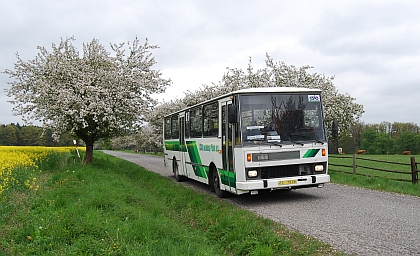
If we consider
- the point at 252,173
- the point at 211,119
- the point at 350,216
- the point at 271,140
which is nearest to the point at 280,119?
the point at 271,140

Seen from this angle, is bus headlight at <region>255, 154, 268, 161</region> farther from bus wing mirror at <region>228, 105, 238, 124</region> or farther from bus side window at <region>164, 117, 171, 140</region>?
bus side window at <region>164, 117, 171, 140</region>

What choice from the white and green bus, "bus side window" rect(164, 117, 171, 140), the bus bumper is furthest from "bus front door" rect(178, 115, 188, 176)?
the bus bumper

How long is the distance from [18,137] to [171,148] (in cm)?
4449

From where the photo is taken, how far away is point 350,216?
843 cm

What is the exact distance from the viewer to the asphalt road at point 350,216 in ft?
20.7

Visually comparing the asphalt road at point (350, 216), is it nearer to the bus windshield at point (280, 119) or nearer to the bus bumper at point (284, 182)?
the bus bumper at point (284, 182)

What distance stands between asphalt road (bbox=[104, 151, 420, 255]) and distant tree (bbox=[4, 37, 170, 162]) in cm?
915

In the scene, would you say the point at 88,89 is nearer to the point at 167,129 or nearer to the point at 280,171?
the point at 167,129

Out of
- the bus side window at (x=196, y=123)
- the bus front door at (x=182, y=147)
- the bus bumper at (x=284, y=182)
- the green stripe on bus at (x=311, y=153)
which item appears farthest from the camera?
the bus front door at (x=182, y=147)

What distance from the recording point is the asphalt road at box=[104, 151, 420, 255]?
6309mm

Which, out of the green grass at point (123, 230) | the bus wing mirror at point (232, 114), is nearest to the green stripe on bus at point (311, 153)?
the bus wing mirror at point (232, 114)

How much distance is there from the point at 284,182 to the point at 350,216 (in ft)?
7.09

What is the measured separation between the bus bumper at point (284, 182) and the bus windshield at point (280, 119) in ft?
3.26

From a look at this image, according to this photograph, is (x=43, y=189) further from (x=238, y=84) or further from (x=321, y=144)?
(x=238, y=84)
